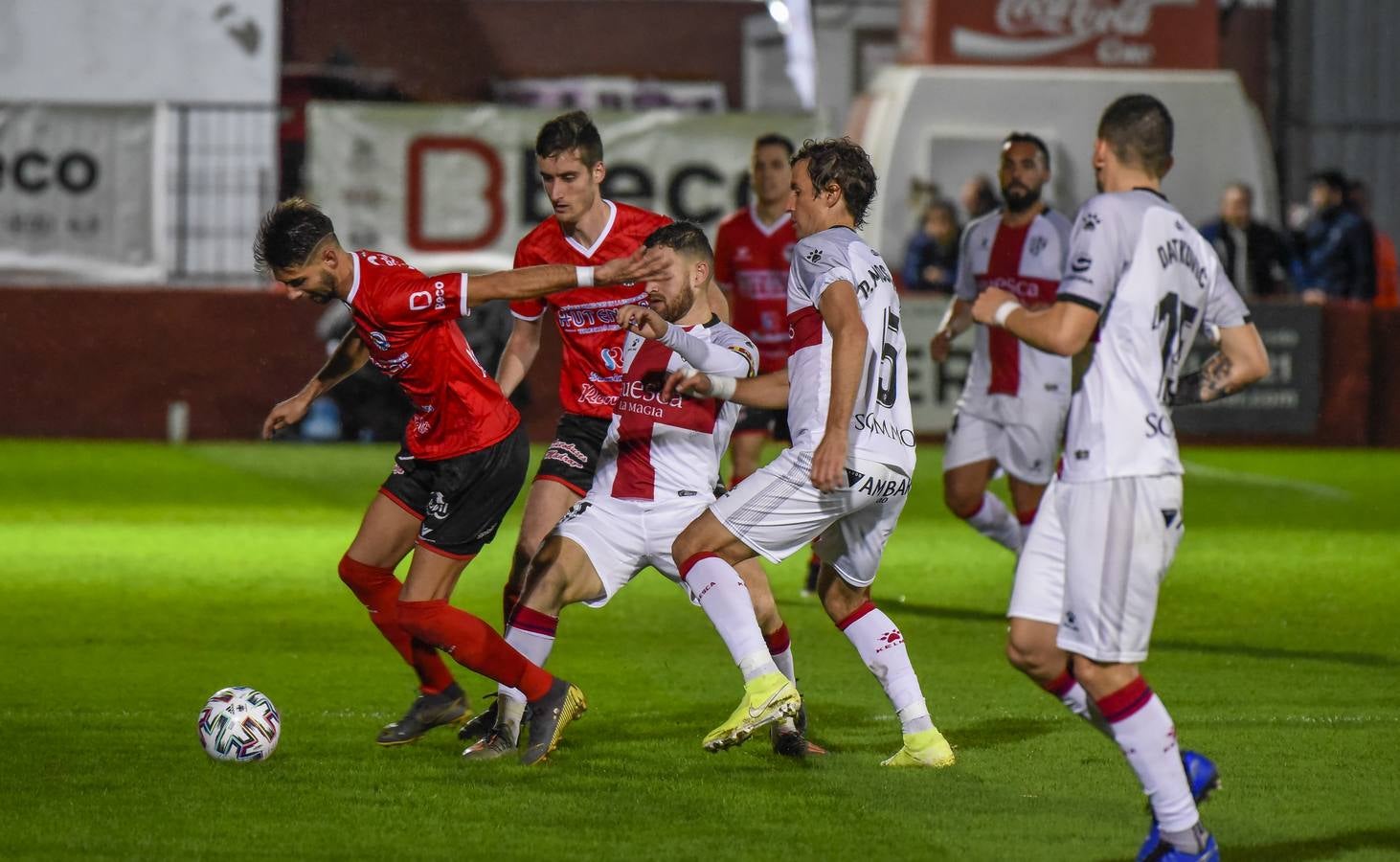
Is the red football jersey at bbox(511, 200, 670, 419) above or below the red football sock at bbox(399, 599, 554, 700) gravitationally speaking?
above

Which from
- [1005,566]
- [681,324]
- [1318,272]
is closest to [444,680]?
[681,324]

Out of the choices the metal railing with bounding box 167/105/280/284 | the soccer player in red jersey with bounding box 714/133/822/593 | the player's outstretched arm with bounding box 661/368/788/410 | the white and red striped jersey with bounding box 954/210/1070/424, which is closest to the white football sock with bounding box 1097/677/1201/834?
the player's outstretched arm with bounding box 661/368/788/410

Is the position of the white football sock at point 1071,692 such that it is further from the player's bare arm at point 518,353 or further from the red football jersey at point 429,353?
the player's bare arm at point 518,353

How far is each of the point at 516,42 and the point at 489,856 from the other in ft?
92.9

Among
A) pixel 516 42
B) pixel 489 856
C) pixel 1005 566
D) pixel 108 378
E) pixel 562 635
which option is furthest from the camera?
pixel 516 42

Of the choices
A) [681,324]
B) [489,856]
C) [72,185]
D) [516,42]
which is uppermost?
[516,42]

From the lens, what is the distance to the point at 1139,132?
5441mm

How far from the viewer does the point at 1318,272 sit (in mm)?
20125

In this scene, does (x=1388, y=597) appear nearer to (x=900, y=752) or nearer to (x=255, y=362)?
(x=900, y=752)

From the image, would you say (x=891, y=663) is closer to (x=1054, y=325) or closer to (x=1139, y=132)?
(x=1054, y=325)

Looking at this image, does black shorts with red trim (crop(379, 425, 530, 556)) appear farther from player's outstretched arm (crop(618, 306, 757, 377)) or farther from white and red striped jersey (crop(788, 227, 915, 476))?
white and red striped jersey (crop(788, 227, 915, 476))

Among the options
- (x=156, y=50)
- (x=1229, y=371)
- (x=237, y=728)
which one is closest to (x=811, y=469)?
(x=1229, y=371)

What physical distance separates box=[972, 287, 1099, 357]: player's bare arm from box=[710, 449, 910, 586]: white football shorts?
1.20 m

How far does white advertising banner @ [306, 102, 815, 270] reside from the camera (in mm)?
21156
